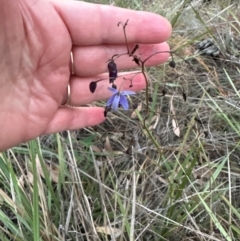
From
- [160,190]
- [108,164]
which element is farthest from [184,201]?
[108,164]

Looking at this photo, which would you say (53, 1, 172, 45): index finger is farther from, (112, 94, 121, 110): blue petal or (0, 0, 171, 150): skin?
(112, 94, 121, 110): blue petal

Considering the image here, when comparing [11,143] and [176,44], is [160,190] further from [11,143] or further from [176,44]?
[176,44]

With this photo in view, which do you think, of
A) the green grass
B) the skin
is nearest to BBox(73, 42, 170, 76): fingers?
the skin

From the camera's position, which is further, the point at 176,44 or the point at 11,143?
the point at 176,44

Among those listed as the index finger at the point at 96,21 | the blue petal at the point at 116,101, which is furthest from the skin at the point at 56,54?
the blue petal at the point at 116,101

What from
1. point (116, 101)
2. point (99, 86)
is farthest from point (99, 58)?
point (116, 101)

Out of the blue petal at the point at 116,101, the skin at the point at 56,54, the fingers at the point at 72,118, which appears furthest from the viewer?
the fingers at the point at 72,118

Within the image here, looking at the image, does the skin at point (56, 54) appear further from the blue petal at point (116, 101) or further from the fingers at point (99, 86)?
the blue petal at point (116, 101)
